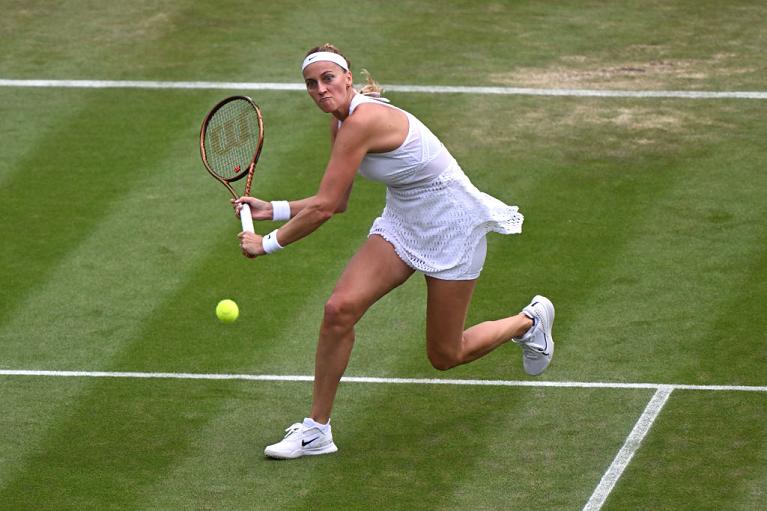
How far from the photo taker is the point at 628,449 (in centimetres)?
934

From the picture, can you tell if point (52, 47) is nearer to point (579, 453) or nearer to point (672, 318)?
A: point (672, 318)

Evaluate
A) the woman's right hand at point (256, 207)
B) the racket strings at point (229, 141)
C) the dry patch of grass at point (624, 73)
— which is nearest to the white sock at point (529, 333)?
the woman's right hand at point (256, 207)

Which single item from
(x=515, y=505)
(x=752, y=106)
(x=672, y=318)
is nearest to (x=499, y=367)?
(x=672, y=318)

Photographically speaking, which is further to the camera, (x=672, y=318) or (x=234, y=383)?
(x=672, y=318)

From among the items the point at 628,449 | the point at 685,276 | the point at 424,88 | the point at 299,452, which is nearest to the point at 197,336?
the point at 299,452

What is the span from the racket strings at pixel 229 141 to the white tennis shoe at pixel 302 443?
1602mm

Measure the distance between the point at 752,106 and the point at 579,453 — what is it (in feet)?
20.7

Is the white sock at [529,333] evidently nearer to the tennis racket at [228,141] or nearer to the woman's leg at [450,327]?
the woman's leg at [450,327]

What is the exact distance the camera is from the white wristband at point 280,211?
9.32 m

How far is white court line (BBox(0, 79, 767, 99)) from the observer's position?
15070 millimetres

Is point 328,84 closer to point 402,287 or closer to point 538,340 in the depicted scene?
point 538,340

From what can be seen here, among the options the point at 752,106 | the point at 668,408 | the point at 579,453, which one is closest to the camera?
the point at 579,453

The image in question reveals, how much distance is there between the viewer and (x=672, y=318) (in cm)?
1122

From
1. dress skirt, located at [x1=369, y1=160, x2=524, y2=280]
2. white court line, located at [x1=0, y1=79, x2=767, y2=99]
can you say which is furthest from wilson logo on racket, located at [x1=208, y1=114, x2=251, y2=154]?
white court line, located at [x1=0, y1=79, x2=767, y2=99]
